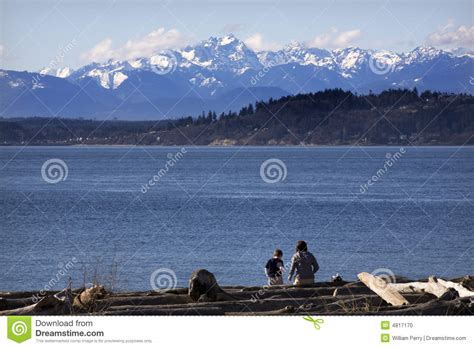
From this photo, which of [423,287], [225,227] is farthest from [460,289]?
[225,227]

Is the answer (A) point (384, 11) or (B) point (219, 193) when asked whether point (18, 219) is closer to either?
(B) point (219, 193)

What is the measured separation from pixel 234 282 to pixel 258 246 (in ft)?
40.4

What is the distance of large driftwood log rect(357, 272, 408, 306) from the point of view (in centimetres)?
1662

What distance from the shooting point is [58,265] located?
4434 cm

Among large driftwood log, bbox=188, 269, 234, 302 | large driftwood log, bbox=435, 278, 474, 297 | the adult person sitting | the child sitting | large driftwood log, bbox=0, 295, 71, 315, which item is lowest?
large driftwood log, bbox=0, 295, 71, 315

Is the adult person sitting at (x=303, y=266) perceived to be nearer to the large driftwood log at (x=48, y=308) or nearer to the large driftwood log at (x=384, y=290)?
the large driftwood log at (x=384, y=290)

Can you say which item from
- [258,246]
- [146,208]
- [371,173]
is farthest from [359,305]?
[371,173]

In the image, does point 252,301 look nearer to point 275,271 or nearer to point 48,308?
point 48,308

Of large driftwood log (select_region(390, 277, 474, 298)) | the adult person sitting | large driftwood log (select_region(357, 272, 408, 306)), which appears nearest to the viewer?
large driftwood log (select_region(357, 272, 408, 306))

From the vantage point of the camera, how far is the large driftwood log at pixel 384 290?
54.5 ft
